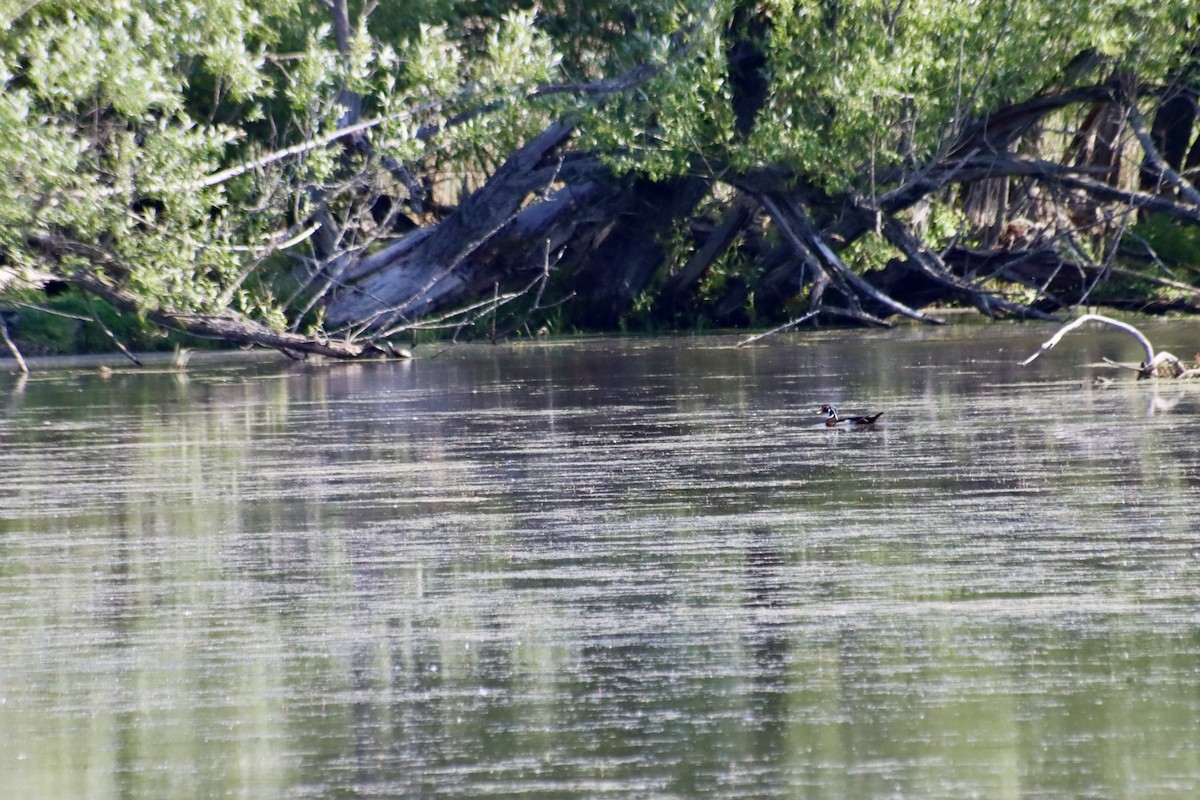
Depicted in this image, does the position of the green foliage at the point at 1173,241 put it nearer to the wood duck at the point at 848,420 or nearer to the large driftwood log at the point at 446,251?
the large driftwood log at the point at 446,251

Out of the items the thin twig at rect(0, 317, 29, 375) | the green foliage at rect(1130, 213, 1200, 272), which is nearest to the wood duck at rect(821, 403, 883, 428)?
the thin twig at rect(0, 317, 29, 375)

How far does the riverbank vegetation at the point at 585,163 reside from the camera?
1708cm

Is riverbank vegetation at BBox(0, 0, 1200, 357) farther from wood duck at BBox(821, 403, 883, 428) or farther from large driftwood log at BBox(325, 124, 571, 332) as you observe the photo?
wood duck at BBox(821, 403, 883, 428)

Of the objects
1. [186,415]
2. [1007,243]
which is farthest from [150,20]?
[1007,243]

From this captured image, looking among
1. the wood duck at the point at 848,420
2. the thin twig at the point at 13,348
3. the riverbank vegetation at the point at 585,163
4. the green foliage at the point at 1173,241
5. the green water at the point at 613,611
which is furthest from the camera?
the green foliage at the point at 1173,241

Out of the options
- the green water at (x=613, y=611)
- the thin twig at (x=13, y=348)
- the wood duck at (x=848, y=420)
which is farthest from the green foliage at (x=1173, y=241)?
the wood duck at (x=848, y=420)

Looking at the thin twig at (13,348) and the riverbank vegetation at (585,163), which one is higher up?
the riverbank vegetation at (585,163)

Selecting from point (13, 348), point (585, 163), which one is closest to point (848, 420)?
point (13, 348)

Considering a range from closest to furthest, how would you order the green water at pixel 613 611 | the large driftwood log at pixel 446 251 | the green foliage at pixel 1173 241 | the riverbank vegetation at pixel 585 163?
the green water at pixel 613 611 → the riverbank vegetation at pixel 585 163 → the large driftwood log at pixel 446 251 → the green foliage at pixel 1173 241

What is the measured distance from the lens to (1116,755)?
475cm

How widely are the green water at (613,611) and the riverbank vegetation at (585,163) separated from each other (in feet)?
15.0

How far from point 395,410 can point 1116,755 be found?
1076 cm

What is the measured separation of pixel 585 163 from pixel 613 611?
1808cm

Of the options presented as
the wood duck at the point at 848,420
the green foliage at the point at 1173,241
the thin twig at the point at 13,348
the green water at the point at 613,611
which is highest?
the green foliage at the point at 1173,241
